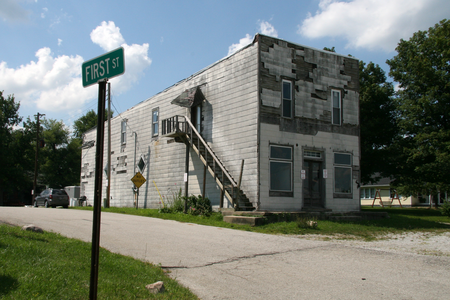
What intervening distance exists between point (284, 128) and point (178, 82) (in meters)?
8.41

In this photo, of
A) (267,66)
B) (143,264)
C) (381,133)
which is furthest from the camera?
(381,133)

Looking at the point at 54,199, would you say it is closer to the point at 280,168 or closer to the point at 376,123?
the point at 280,168

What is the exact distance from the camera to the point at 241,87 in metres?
18.3

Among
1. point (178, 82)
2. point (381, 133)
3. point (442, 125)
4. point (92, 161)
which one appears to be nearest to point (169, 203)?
point (178, 82)

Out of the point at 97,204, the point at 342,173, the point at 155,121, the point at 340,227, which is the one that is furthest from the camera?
the point at 155,121

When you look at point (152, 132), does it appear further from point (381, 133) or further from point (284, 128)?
point (381, 133)

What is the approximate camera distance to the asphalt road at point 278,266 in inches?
246

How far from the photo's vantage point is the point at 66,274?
582cm

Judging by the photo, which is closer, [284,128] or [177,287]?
[177,287]

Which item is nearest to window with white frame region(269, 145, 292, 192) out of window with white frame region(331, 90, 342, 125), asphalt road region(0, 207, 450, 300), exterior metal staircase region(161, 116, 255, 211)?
exterior metal staircase region(161, 116, 255, 211)

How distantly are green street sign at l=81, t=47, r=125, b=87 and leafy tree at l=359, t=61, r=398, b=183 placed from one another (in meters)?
27.1

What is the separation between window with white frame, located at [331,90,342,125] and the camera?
20.0 metres

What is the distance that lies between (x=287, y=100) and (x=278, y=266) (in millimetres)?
11689

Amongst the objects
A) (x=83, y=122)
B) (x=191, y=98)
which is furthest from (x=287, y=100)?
(x=83, y=122)
